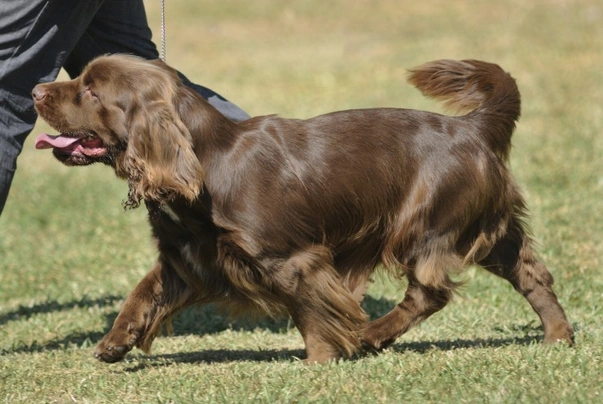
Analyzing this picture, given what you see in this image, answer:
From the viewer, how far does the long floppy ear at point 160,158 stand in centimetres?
481

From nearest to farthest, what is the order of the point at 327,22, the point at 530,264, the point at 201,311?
the point at 530,264
the point at 201,311
the point at 327,22

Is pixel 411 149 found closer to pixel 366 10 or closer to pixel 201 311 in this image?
pixel 201 311

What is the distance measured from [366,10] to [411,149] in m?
21.4

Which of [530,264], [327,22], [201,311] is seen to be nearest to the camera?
[530,264]

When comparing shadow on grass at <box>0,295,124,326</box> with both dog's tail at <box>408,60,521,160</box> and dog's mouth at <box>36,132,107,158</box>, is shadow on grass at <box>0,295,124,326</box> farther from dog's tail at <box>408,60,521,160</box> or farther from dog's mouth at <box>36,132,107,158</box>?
dog's tail at <box>408,60,521,160</box>

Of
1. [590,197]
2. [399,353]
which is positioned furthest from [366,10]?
[399,353]

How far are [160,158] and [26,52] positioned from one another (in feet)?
4.08

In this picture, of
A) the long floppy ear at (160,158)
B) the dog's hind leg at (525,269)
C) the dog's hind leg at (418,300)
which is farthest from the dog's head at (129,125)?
the dog's hind leg at (525,269)

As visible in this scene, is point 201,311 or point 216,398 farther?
point 201,311

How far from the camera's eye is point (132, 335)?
5332 mm

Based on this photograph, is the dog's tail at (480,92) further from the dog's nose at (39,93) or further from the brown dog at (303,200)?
A: the dog's nose at (39,93)

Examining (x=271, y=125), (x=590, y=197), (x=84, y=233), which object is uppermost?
(x=271, y=125)

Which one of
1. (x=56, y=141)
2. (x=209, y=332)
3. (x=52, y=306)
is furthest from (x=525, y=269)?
(x=52, y=306)

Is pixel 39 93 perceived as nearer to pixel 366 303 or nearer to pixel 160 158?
pixel 160 158
